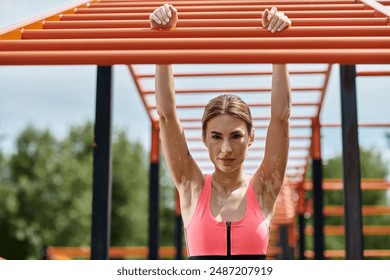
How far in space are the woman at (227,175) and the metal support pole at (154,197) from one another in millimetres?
1893

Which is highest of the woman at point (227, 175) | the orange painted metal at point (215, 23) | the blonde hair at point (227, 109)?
the orange painted metal at point (215, 23)

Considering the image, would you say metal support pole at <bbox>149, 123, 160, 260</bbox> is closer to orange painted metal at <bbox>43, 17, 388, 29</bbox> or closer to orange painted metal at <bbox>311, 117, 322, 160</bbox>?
orange painted metal at <bbox>311, 117, 322, 160</bbox>

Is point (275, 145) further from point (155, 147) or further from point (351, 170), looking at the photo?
point (155, 147)

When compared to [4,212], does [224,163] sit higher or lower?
lower

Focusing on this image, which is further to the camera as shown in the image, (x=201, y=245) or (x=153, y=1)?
(x=153, y=1)

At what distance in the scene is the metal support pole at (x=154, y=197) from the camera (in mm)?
3662

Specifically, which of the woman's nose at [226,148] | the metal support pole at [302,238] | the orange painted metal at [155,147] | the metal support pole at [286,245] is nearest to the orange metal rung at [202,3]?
the woman's nose at [226,148]

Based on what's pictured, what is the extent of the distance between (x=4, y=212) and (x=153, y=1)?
1488 cm

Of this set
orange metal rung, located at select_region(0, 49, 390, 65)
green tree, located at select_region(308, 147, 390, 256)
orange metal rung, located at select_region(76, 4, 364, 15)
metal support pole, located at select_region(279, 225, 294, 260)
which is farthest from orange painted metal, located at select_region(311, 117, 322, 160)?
green tree, located at select_region(308, 147, 390, 256)

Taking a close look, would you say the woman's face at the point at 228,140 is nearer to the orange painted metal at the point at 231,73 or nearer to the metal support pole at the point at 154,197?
the orange painted metal at the point at 231,73
